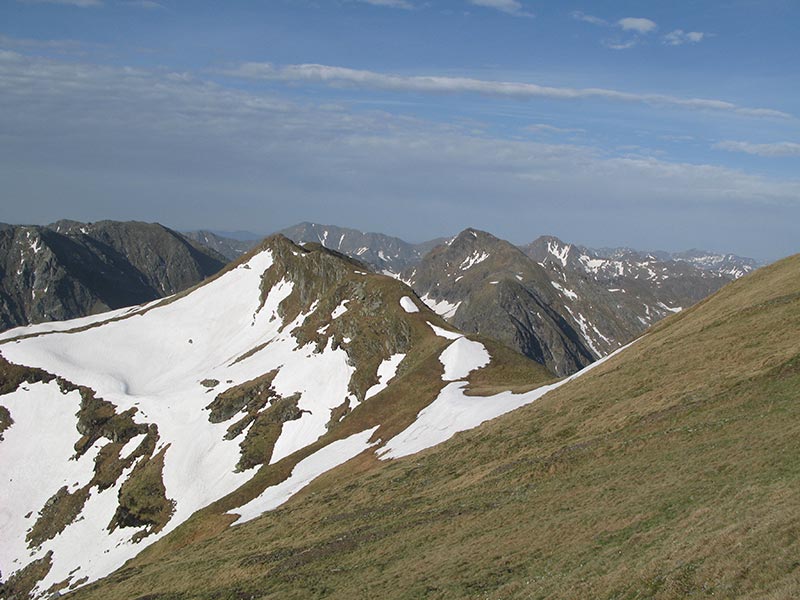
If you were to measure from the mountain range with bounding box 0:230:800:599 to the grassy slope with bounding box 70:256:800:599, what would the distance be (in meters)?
0.17

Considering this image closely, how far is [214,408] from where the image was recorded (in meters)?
115

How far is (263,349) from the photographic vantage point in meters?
142

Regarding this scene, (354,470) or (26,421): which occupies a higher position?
(26,421)

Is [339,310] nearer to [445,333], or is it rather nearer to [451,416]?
[445,333]

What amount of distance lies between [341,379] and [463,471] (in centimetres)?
6627

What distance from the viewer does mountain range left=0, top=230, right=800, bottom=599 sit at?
25.3m

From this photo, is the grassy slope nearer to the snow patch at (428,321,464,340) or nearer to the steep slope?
the steep slope

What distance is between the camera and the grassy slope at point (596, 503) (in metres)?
21.0

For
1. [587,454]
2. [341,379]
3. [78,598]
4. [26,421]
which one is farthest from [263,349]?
[587,454]

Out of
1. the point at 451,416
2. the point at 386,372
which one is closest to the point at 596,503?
the point at 451,416

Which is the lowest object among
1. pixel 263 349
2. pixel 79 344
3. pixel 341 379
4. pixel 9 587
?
pixel 9 587

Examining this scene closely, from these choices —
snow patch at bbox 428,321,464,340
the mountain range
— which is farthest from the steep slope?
snow patch at bbox 428,321,464,340

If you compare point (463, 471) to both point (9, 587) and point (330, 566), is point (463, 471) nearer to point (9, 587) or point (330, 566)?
point (330, 566)

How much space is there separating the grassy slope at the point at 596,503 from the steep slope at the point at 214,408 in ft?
45.2
